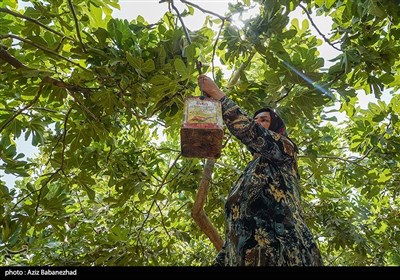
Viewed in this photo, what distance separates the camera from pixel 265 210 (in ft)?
5.91

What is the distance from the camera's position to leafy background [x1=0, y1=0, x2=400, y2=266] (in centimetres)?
221

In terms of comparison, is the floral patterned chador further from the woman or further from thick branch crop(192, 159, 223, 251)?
thick branch crop(192, 159, 223, 251)

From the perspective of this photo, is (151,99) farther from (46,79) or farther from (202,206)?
(202,206)

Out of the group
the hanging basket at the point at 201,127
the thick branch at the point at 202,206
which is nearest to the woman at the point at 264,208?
the hanging basket at the point at 201,127

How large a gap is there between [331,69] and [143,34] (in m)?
1.13

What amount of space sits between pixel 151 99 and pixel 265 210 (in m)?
0.98

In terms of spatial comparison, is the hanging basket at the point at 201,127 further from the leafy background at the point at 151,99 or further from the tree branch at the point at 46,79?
the tree branch at the point at 46,79

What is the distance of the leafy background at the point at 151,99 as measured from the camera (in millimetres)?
2211

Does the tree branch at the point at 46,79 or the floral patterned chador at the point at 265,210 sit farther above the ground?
the tree branch at the point at 46,79

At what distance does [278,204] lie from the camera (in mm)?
1817

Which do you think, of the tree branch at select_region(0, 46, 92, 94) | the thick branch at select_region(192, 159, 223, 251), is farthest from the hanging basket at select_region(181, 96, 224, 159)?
the thick branch at select_region(192, 159, 223, 251)

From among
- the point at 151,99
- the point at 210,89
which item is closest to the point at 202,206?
the point at 151,99
